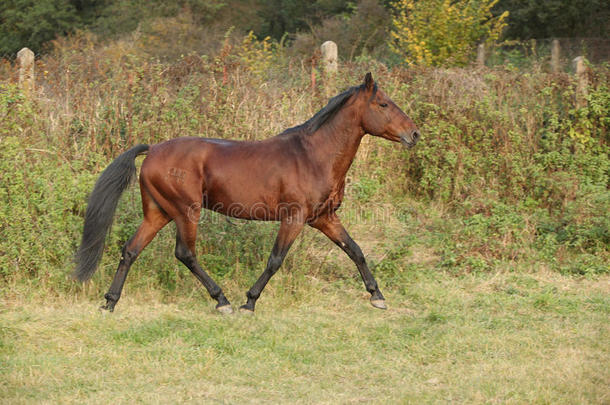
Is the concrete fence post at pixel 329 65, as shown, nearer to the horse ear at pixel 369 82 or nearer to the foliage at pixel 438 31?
the horse ear at pixel 369 82

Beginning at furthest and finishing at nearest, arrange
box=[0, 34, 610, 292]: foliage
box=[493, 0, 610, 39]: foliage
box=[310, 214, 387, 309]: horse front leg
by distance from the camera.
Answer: box=[493, 0, 610, 39]: foliage, box=[0, 34, 610, 292]: foliage, box=[310, 214, 387, 309]: horse front leg

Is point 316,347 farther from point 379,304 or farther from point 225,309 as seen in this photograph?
point 379,304

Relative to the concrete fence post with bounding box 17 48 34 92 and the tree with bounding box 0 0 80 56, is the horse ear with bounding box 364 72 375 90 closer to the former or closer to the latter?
the concrete fence post with bounding box 17 48 34 92

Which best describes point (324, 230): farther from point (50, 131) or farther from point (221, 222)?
point (50, 131)

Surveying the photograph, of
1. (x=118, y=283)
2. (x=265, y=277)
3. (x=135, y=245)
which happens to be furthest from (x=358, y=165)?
(x=118, y=283)

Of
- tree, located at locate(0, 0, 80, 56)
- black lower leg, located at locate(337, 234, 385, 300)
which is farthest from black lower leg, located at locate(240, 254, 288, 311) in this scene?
tree, located at locate(0, 0, 80, 56)

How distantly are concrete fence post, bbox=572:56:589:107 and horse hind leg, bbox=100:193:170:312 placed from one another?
21.3 ft

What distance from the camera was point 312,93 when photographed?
1020 cm

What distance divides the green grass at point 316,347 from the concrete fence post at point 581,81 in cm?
384

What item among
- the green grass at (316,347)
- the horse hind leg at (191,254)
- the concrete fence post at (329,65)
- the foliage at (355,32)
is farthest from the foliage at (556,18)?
the horse hind leg at (191,254)

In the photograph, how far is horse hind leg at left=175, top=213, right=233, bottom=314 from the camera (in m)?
6.09

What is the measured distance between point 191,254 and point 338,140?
5.38ft

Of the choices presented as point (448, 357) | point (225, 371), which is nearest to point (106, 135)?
point (225, 371)

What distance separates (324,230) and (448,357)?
Result: 5.80 ft
